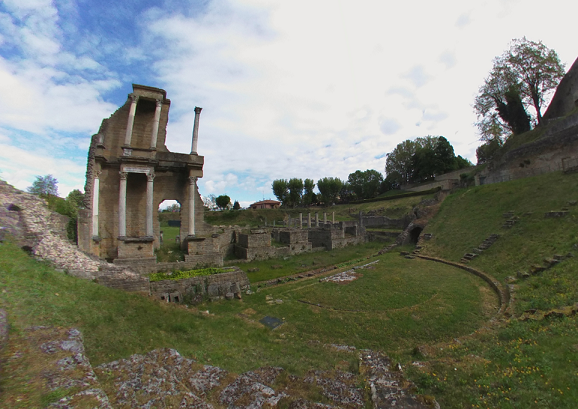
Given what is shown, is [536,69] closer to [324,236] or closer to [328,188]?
[324,236]

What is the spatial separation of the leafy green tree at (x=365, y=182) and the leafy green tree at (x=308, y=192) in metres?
13.2

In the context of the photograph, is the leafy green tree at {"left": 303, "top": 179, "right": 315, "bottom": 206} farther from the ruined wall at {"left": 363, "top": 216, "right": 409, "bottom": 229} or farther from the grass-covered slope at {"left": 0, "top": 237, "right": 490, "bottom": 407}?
the grass-covered slope at {"left": 0, "top": 237, "right": 490, "bottom": 407}

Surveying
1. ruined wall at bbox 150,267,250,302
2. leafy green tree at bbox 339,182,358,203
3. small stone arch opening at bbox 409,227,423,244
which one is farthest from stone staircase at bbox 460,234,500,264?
leafy green tree at bbox 339,182,358,203

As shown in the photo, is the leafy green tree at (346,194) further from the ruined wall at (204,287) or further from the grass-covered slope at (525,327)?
the ruined wall at (204,287)

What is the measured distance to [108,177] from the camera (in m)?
17.8

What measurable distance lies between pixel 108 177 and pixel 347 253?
2224cm

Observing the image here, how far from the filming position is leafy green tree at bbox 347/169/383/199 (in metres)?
75.3

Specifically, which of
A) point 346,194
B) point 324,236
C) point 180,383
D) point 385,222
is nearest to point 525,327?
point 180,383

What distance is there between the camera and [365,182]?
257 feet

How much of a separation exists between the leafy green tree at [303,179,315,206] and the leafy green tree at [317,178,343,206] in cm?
264

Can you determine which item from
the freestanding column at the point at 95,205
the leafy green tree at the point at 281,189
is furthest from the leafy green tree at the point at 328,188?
the freestanding column at the point at 95,205

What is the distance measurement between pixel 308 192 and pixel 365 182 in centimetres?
1810

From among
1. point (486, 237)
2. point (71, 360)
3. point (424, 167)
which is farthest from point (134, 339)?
point (424, 167)

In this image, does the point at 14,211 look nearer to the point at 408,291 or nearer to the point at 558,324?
the point at 408,291
